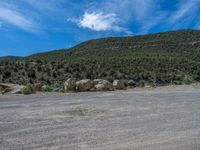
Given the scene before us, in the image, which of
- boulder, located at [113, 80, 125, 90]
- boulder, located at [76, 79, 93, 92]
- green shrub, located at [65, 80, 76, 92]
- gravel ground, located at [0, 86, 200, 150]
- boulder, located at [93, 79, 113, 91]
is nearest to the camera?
gravel ground, located at [0, 86, 200, 150]

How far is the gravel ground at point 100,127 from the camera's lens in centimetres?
710

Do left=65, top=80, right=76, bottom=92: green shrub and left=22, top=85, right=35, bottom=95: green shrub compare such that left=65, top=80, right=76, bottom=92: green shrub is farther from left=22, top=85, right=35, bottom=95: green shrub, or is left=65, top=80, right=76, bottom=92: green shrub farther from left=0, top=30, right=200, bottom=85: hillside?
left=0, top=30, right=200, bottom=85: hillside

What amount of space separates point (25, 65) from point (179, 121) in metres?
34.3

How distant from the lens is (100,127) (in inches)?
343

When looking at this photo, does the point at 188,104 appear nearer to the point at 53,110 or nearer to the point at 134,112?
the point at 134,112

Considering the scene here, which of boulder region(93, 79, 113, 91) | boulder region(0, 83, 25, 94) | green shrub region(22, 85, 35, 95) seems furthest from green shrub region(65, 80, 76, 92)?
boulder region(0, 83, 25, 94)

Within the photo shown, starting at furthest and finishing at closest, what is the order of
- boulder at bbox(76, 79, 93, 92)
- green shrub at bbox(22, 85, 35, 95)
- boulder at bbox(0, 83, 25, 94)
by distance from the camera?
boulder at bbox(76, 79, 93, 92) → boulder at bbox(0, 83, 25, 94) → green shrub at bbox(22, 85, 35, 95)

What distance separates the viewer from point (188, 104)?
13609mm

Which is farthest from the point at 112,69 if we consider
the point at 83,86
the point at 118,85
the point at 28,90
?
the point at 28,90

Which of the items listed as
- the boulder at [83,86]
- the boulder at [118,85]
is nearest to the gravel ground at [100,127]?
the boulder at [83,86]

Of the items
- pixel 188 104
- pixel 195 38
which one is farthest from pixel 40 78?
pixel 195 38

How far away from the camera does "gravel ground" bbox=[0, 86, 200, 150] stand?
7102 millimetres

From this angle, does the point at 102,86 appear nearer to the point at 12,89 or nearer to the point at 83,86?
the point at 83,86

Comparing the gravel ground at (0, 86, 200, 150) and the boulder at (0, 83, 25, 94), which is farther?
the boulder at (0, 83, 25, 94)
